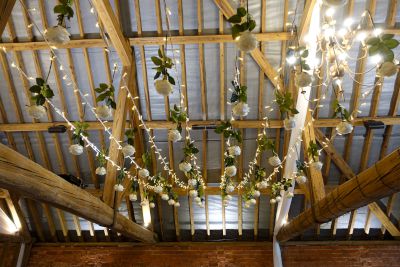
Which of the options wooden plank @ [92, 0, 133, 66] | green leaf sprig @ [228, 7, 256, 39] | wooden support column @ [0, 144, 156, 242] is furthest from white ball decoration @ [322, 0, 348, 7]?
wooden plank @ [92, 0, 133, 66]

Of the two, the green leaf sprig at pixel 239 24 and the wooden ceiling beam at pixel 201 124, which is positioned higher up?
the green leaf sprig at pixel 239 24

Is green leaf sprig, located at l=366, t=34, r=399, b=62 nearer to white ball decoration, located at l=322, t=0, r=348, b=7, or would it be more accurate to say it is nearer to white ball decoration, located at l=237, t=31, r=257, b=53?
white ball decoration, located at l=322, t=0, r=348, b=7

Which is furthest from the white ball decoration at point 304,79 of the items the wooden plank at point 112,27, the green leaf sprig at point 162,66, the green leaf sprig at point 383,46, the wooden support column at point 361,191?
the wooden plank at point 112,27

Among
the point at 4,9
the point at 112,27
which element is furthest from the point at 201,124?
the point at 4,9

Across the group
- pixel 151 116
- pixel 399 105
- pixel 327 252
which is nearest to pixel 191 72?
pixel 151 116

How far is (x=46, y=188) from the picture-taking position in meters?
2.45

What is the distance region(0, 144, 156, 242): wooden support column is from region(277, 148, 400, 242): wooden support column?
2.27m

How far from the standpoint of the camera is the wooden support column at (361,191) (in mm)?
2047

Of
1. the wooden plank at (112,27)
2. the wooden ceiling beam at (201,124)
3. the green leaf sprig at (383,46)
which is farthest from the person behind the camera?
the wooden ceiling beam at (201,124)

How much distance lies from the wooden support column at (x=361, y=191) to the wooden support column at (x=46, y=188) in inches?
89.4

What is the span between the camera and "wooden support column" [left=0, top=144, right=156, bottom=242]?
1.98 metres

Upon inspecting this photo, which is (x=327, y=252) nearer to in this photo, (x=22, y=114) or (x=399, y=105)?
(x=399, y=105)

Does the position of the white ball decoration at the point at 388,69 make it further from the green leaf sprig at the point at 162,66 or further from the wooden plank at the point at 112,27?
the wooden plank at the point at 112,27

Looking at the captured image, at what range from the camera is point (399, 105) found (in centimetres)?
537
